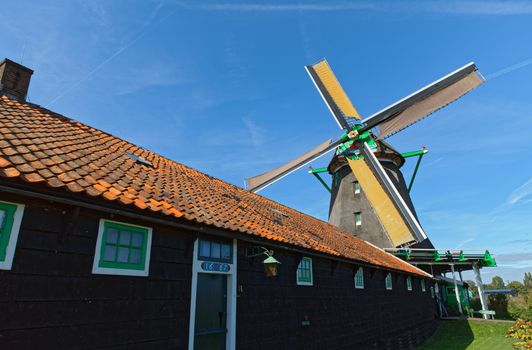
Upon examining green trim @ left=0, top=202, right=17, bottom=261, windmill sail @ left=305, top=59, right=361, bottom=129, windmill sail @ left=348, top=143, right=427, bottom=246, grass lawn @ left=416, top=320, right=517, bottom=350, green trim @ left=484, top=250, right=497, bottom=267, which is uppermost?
windmill sail @ left=305, top=59, right=361, bottom=129

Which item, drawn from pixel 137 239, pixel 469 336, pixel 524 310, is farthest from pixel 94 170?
pixel 469 336

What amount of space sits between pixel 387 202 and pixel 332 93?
7.78 meters

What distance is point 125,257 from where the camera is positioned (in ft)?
18.5

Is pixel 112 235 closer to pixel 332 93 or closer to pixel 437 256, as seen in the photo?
pixel 332 93

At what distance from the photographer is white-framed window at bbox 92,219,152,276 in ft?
17.4

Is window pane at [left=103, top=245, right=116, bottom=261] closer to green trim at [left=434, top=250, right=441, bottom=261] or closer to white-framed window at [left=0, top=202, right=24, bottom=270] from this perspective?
white-framed window at [left=0, top=202, right=24, bottom=270]

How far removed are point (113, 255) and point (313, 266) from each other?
21.6ft

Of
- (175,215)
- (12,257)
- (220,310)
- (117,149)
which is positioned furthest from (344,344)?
(12,257)

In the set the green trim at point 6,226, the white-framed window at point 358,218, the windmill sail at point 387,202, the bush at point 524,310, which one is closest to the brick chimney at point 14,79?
the green trim at point 6,226

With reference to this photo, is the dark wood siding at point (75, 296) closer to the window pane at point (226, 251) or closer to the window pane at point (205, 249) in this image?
the window pane at point (205, 249)

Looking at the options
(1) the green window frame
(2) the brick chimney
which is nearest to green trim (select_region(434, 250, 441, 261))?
(1) the green window frame

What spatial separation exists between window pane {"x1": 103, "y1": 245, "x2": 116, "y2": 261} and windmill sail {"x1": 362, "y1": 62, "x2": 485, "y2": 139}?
731 inches

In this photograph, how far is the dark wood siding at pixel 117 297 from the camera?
443cm

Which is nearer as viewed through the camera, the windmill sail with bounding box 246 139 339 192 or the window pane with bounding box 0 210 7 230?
the window pane with bounding box 0 210 7 230
